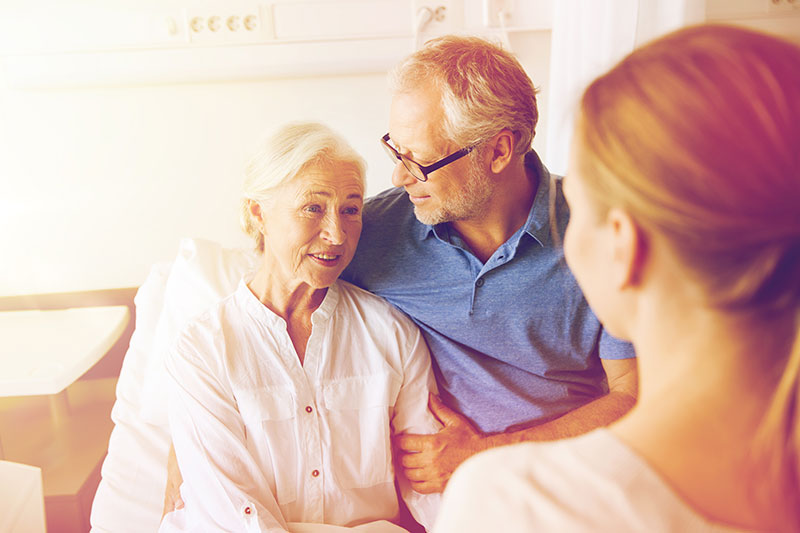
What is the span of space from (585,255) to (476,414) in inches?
39.0

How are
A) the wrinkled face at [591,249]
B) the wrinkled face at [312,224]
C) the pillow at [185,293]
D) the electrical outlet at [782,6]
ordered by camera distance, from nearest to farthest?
the wrinkled face at [591,249], the wrinkled face at [312,224], the pillow at [185,293], the electrical outlet at [782,6]

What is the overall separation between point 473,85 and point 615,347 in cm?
72

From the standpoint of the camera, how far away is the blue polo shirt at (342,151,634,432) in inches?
59.3

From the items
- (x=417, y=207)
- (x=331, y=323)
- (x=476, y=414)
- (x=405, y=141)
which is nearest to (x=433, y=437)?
(x=476, y=414)

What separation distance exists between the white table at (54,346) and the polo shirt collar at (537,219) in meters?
1.02

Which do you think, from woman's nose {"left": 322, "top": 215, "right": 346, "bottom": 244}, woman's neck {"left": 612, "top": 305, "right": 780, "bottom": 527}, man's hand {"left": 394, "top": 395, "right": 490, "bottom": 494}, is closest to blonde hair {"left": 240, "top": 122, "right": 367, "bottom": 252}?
woman's nose {"left": 322, "top": 215, "right": 346, "bottom": 244}

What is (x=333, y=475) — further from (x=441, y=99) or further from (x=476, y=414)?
(x=441, y=99)

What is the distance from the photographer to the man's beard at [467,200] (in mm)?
1497

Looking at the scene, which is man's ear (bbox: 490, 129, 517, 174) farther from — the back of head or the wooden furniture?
the wooden furniture

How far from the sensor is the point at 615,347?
1529 mm

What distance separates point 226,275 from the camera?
1856 mm

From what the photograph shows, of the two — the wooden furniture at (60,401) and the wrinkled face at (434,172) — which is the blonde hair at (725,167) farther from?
the wooden furniture at (60,401)

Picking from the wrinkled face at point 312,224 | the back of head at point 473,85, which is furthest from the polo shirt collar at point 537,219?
the wrinkled face at point 312,224

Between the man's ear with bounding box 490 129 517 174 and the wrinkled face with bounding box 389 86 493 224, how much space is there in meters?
0.04
